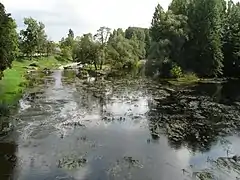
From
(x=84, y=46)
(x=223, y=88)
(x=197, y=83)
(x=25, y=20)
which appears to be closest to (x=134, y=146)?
(x=223, y=88)

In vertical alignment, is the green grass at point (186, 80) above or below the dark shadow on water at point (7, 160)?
above

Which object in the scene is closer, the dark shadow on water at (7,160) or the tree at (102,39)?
the dark shadow on water at (7,160)

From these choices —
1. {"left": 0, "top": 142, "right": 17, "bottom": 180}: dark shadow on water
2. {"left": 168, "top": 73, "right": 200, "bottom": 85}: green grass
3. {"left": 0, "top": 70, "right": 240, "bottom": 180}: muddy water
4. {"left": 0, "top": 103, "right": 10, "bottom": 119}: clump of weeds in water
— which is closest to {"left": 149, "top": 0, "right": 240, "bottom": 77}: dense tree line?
{"left": 168, "top": 73, "right": 200, "bottom": 85}: green grass

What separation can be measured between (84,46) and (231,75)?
116ft

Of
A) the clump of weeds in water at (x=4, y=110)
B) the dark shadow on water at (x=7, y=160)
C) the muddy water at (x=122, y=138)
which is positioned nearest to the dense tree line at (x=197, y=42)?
the muddy water at (x=122, y=138)

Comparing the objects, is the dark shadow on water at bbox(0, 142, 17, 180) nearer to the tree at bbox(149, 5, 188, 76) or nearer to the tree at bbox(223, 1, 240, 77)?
the tree at bbox(149, 5, 188, 76)

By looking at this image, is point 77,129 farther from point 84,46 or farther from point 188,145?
point 84,46

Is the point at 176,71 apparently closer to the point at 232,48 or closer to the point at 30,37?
the point at 232,48

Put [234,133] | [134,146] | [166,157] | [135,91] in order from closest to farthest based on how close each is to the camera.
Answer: [166,157] < [134,146] < [234,133] < [135,91]

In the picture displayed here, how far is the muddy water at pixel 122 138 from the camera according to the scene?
2162cm

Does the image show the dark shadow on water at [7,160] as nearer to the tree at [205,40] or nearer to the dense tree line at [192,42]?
the dense tree line at [192,42]

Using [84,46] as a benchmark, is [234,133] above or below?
below

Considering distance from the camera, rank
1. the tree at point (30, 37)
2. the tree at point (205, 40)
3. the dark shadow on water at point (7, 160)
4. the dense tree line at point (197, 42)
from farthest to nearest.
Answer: the tree at point (30, 37), the tree at point (205, 40), the dense tree line at point (197, 42), the dark shadow on water at point (7, 160)

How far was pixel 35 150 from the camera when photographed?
25.3 metres
